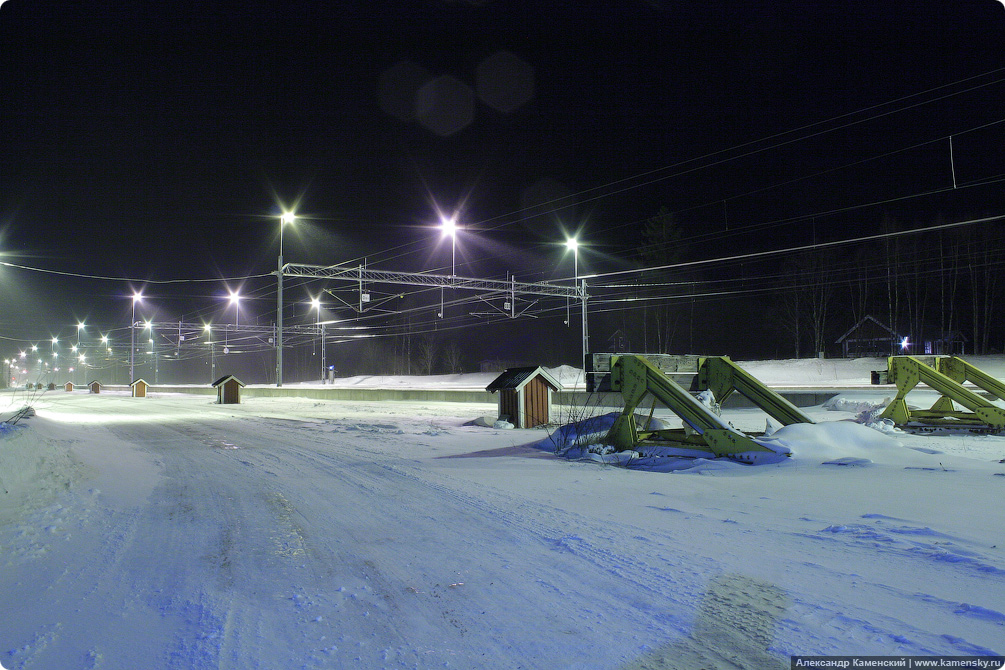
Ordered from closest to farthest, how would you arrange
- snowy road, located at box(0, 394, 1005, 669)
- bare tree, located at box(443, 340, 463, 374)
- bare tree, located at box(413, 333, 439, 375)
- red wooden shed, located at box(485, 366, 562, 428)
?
1. snowy road, located at box(0, 394, 1005, 669)
2. red wooden shed, located at box(485, 366, 562, 428)
3. bare tree, located at box(443, 340, 463, 374)
4. bare tree, located at box(413, 333, 439, 375)

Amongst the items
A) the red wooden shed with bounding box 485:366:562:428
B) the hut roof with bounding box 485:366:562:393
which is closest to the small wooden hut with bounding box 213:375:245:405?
the hut roof with bounding box 485:366:562:393

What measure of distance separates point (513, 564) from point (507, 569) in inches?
5.0

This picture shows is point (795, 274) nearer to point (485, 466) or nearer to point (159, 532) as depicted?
point (485, 466)

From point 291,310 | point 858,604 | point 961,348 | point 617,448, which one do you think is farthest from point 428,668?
point 291,310

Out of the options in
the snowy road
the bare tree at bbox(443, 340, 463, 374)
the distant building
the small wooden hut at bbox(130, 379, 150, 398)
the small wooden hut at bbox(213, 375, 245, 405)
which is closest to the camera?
the snowy road

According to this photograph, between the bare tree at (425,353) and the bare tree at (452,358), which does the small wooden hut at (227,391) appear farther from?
the bare tree at (452,358)

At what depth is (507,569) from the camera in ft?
15.1

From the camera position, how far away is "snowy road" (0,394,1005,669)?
333 centimetres

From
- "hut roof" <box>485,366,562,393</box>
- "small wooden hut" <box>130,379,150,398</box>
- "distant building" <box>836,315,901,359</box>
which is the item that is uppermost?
"distant building" <box>836,315,901,359</box>

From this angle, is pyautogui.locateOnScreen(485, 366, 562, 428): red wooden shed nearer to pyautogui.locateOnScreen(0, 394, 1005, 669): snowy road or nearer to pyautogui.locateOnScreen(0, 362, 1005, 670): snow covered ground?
pyautogui.locateOnScreen(0, 362, 1005, 670): snow covered ground

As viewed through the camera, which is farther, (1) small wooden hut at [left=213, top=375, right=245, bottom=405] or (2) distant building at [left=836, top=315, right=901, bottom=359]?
(2) distant building at [left=836, top=315, right=901, bottom=359]

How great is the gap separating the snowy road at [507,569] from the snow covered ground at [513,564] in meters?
0.02

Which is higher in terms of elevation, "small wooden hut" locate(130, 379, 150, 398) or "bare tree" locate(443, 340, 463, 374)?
"bare tree" locate(443, 340, 463, 374)

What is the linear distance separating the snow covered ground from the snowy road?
2 centimetres
